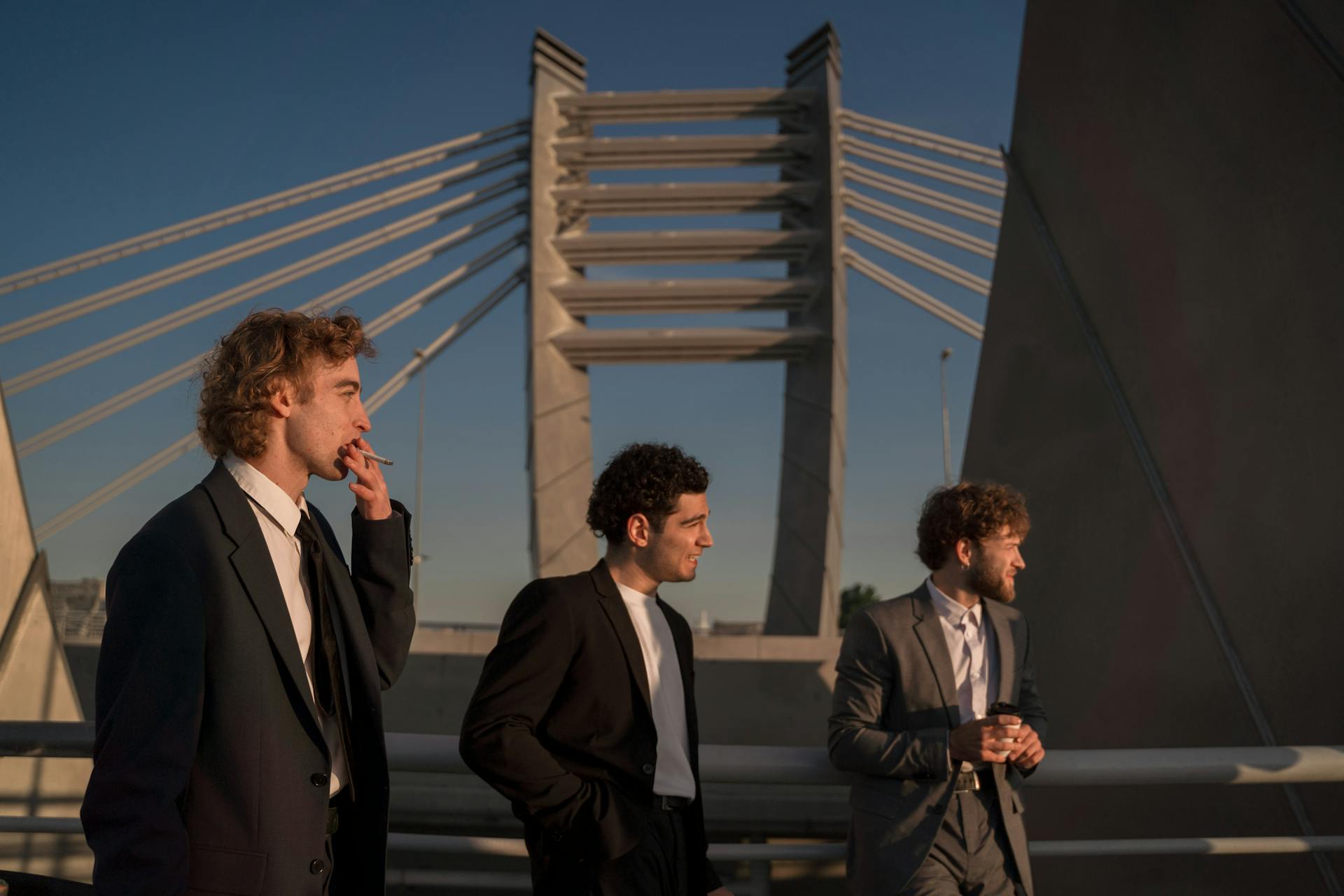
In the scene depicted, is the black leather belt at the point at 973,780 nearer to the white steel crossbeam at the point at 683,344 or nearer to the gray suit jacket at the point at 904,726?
the gray suit jacket at the point at 904,726

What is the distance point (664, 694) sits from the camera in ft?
7.86

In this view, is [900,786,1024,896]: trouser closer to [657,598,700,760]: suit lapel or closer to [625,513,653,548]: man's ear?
[657,598,700,760]: suit lapel

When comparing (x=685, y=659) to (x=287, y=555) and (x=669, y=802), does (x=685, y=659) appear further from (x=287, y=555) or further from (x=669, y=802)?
(x=287, y=555)

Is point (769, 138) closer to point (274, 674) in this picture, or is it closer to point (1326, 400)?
point (1326, 400)

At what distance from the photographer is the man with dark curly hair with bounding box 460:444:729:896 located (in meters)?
2.07

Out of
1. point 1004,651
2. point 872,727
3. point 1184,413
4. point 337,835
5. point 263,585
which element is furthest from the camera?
point 1184,413

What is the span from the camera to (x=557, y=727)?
87.1 inches

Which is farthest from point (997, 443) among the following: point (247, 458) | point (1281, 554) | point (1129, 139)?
point (247, 458)

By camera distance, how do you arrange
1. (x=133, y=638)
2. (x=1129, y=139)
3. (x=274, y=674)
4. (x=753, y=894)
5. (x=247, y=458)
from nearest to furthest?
(x=133, y=638) < (x=274, y=674) < (x=247, y=458) < (x=753, y=894) < (x=1129, y=139)

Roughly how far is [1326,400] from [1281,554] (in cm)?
55

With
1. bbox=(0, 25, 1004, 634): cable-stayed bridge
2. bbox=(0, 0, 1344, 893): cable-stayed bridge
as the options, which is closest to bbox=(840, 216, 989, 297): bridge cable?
bbox=(0, 25, 1004, 634): cable-stayed bridge

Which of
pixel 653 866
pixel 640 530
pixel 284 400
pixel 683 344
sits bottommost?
pixel 653 866

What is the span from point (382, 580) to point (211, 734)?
48 cm

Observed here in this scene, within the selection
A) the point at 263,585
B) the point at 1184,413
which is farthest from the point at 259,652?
the point at 1184,413
